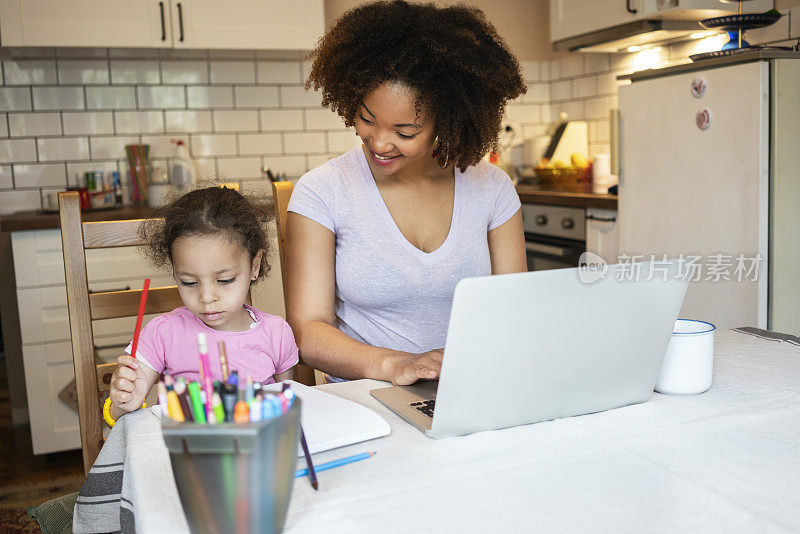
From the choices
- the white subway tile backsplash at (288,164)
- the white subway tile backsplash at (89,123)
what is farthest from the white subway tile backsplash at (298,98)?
the white subway tile backsplash at (89,123)

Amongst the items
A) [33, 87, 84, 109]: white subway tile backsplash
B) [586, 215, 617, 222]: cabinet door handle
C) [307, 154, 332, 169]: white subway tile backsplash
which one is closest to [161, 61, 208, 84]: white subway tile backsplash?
[33, 87, 84, 109]: white subway tile backsplash

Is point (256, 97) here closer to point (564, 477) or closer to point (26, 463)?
point (26, 463)

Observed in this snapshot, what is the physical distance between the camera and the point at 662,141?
102 inches

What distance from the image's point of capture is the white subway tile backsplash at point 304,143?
11.2 ft

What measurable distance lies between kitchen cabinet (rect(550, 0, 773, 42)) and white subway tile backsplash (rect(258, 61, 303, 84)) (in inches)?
46.8

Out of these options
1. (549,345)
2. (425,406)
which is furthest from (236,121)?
(549,345)

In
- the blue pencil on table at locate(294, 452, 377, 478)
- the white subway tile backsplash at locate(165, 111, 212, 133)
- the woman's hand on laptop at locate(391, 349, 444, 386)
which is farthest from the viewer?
the white subway tile backsplash at locate(165, 111, 212, 133)

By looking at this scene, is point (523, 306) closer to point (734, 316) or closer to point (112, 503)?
point (112, 503)

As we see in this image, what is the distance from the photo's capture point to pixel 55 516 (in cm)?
101

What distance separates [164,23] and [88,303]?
199 cm

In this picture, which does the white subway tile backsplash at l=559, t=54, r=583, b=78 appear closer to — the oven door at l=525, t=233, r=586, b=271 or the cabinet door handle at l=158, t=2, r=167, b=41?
the oven door at l=525, t=233, r=586, b=271

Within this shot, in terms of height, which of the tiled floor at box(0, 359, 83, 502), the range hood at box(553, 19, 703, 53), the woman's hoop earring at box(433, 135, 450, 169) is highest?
the range hood at box(553, 19, 703, 53)

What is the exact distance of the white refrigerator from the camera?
7.31ft

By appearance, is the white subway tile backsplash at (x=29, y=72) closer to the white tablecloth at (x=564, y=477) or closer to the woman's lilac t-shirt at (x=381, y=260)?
the woman's lilac t-shirt at (x=381, y=260)
